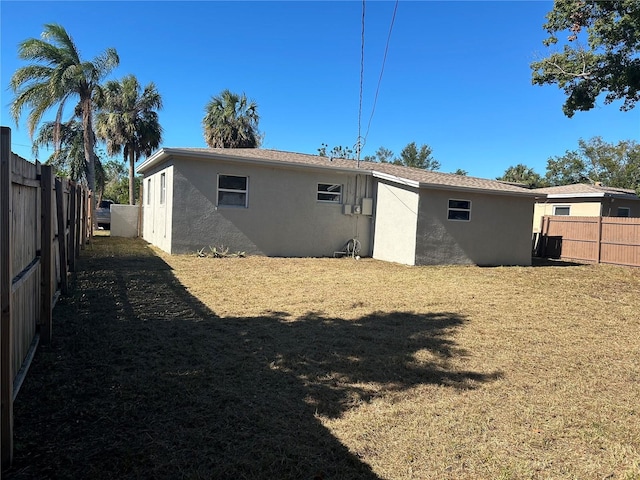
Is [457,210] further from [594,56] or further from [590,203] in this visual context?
[590,203]

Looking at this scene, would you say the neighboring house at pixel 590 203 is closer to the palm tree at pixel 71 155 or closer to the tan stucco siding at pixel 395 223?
the tan stucco siding at pixel 395 223

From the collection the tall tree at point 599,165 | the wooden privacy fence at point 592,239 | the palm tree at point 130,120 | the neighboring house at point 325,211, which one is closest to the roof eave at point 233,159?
the neighboring house at point 325,211

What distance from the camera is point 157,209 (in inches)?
599

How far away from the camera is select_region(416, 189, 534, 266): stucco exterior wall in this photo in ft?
43.2

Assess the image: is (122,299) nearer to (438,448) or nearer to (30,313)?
(30,313)

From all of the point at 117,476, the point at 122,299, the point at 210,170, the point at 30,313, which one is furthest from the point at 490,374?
the point at 210,170

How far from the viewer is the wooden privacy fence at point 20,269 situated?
2.45 metres

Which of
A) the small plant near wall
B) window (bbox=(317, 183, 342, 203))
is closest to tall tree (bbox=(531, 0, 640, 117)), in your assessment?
window (bbox=(317, 183, 342, 203))

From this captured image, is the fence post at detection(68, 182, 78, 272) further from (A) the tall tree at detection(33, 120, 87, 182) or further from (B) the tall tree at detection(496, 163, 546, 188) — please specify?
(B) the tall tree at detection(496, 163, 546, 188)

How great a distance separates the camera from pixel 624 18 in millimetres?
11797

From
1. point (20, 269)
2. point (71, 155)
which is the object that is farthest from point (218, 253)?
point (71, 155)

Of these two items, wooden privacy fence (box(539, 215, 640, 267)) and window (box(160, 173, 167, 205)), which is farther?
wooden privacy fence (box(539, 215, 640, 267))

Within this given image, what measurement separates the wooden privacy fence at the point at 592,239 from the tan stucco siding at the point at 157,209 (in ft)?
49.6

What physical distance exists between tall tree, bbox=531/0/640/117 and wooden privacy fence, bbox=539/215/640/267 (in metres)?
4.37
